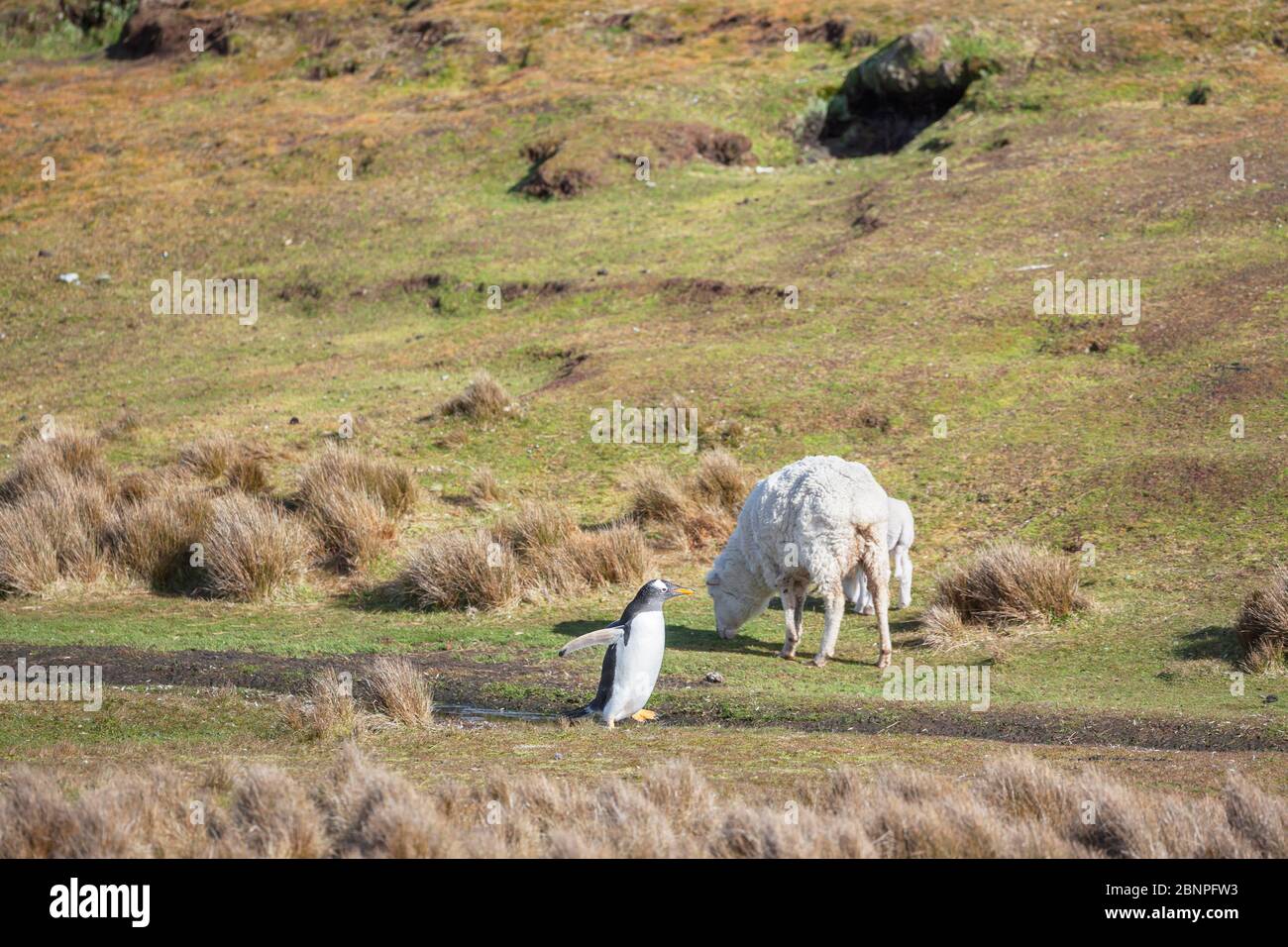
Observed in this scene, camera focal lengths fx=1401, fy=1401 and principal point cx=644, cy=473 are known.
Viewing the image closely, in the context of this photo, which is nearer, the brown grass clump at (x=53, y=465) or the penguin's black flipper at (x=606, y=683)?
the penguin's black flipper at (x=606, y=683)

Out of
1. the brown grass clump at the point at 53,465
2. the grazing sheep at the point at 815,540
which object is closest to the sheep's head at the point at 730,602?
the grazing sheep at the point at 815,540

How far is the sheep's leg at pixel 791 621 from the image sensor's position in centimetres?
1248

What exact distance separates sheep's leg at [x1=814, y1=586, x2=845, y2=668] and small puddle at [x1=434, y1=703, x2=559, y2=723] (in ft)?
8.59

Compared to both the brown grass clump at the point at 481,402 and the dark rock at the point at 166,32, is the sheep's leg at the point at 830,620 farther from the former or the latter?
the dark rock at the point at 166,32

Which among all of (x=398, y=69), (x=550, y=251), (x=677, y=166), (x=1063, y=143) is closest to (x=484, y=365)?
(x=550, y=251)

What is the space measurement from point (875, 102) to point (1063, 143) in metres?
6.36

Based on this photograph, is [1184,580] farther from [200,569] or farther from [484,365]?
[484,365]

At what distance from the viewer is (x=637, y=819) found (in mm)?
7461

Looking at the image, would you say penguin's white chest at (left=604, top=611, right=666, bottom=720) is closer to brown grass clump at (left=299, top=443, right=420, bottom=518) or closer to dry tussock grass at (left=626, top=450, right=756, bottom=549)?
dry tussock grass at (left=626, top=450, right=756, bottom=549)

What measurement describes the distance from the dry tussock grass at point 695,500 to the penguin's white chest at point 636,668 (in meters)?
4.94

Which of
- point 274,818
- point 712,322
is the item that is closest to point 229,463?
point 712,322

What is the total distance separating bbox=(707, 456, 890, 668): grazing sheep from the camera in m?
12.0

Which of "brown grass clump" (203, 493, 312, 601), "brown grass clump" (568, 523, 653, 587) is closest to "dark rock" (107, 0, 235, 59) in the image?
"brown grass clump" (203, 493, 312, 601)

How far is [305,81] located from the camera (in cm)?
4094
